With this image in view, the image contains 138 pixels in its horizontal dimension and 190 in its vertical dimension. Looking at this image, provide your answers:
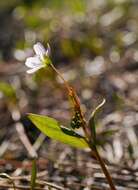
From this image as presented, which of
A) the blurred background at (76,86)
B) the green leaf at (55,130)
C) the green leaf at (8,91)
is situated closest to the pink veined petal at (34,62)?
the green leaf at (55,130)

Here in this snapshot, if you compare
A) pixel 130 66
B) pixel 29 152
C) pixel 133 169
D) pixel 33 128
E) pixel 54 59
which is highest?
pixel 54 59

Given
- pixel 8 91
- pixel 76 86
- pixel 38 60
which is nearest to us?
pixel 38 60

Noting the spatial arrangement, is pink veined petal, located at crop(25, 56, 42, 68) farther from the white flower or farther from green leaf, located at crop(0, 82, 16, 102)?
green leaf, located at crop(0, 82, 16, 102)

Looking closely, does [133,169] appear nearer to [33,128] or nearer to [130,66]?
[33,128]

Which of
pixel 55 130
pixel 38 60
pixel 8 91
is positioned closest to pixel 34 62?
pixel 38 60

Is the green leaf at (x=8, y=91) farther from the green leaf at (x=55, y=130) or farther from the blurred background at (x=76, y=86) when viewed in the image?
the green leaf at (x=55, y=130)

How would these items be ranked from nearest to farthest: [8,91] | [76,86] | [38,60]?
[38,60] → [8,91] → [76,86]

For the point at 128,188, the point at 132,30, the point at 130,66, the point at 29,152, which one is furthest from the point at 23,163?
the point at 132,30

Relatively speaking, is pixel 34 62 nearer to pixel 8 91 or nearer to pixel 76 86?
pixel 8 91
